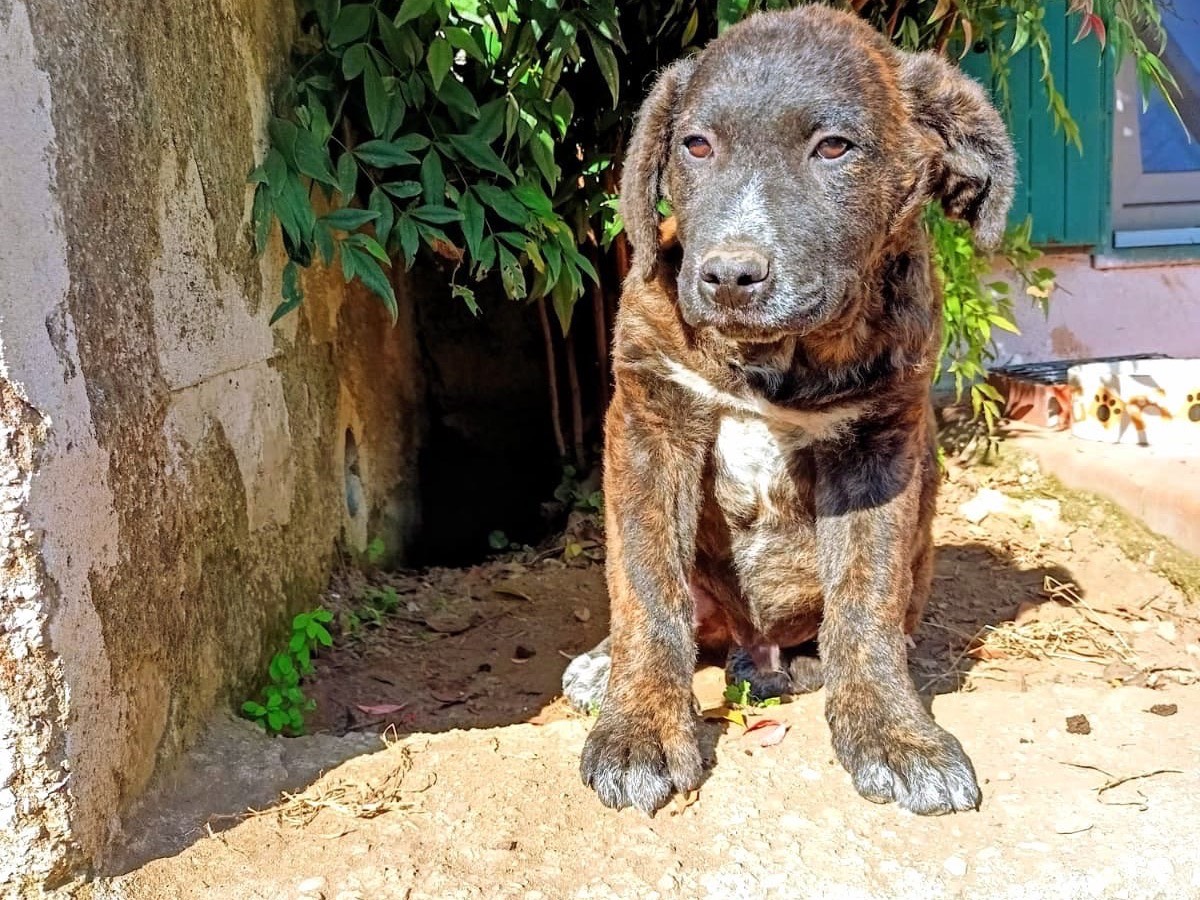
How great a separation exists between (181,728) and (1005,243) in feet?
12.9

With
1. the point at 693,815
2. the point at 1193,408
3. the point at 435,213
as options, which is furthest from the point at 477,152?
the point at 1193,408

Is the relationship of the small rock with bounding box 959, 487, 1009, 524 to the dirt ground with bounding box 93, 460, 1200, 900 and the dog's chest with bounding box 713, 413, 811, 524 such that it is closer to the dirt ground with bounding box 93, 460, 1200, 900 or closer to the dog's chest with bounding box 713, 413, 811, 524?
the dirt ground with bounding box 93, 460, 1200, 900

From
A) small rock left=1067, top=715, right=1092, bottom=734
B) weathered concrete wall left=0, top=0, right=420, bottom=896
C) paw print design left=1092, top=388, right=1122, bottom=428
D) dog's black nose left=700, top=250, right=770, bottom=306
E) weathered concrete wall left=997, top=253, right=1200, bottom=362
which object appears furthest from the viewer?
weathered concrete wall left=997, top=253, right=1200, bottom=362

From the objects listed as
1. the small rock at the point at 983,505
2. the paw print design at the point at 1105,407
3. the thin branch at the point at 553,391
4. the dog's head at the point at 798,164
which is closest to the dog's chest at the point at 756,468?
the dog's head at the point at 798,164

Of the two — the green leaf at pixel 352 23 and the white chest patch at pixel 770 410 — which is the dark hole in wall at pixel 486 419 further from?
the white chest patch at pixel 770 410

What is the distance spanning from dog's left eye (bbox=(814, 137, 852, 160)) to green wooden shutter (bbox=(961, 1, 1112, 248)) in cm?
349

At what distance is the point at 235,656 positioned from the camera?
2693 mm

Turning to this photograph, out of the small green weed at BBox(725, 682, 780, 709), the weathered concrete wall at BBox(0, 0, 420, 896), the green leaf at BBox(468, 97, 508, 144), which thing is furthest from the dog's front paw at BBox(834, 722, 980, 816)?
the green leaf at BBox(468, 97, 508, 144)

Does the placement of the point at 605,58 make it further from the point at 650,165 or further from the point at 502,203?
the point at 650,165

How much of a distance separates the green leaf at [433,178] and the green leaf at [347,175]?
201mm

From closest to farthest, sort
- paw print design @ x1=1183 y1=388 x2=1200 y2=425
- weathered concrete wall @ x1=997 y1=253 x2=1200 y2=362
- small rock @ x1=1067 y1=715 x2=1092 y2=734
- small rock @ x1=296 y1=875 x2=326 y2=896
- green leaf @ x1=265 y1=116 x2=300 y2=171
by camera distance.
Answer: small rock @ x1=296 y1=875 x2=326 y2=896 → small rock @ x1=1067 y1=715 x2=1092 y2=734 → green leaf @ x1=265 y1=116 x2=300 y2=171 → paw print design @ x1=1183 y1=388 x2=1200 y2=425 → weathered concrete wall @ x1=997 y1=253 x2=1200 y2=362

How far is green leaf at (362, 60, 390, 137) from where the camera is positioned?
292 centimetres

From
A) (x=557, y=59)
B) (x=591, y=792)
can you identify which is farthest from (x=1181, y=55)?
(x=591, y=792)

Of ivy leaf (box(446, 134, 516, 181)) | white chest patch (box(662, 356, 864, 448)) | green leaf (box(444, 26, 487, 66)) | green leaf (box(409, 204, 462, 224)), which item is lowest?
white chest patch (box(662, 356, 864, 448))
